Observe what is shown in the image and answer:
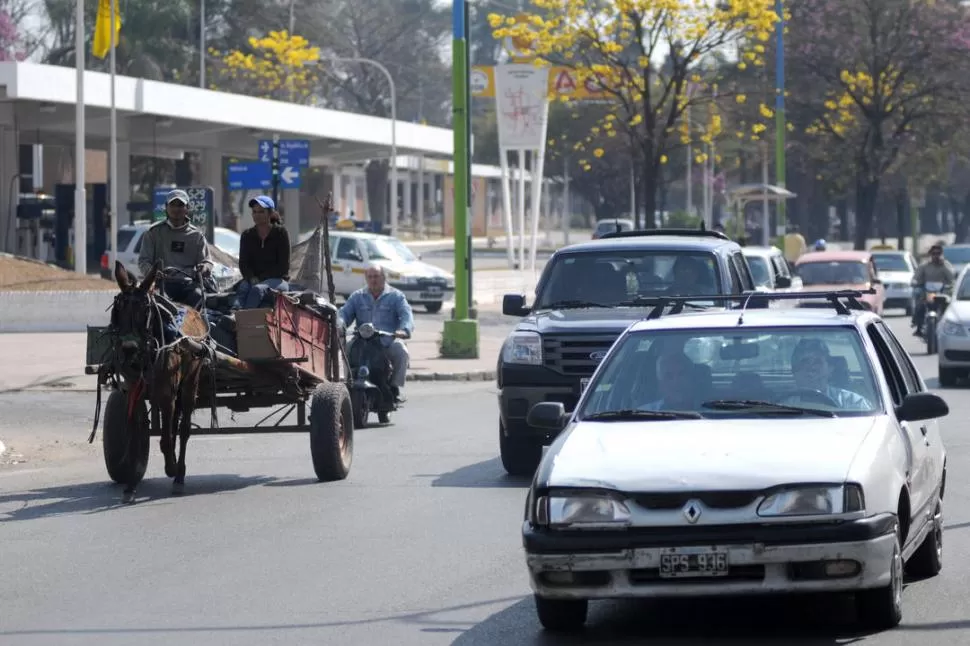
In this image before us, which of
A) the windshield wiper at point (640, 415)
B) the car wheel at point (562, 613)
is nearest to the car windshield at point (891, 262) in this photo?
the windshield wiper at point (640, 415)

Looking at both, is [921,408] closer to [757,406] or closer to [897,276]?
[757,406]

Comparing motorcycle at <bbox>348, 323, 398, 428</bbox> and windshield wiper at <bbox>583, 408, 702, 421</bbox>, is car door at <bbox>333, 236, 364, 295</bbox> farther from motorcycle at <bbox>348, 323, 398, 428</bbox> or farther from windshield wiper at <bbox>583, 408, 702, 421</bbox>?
windshield wiper at <bbox>583, 408, 702, 421</bbox>

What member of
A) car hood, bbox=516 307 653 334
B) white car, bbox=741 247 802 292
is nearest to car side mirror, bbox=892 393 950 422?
car hood, bbox=516 307 653 334

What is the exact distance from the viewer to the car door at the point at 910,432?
8.21 meters

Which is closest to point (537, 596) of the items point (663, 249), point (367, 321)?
point (663, 249)

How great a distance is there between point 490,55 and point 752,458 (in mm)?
132660

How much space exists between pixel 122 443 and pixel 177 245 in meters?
1.63

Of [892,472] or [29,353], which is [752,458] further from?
[29,353]

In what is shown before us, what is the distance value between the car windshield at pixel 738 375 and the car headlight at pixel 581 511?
1039mm

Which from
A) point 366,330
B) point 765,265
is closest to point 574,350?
point 366,330

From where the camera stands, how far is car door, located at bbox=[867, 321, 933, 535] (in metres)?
8.21

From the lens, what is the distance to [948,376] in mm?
22219

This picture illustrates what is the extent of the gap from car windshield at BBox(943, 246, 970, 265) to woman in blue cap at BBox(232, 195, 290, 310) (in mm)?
32746

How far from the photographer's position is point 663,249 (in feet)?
48.2
